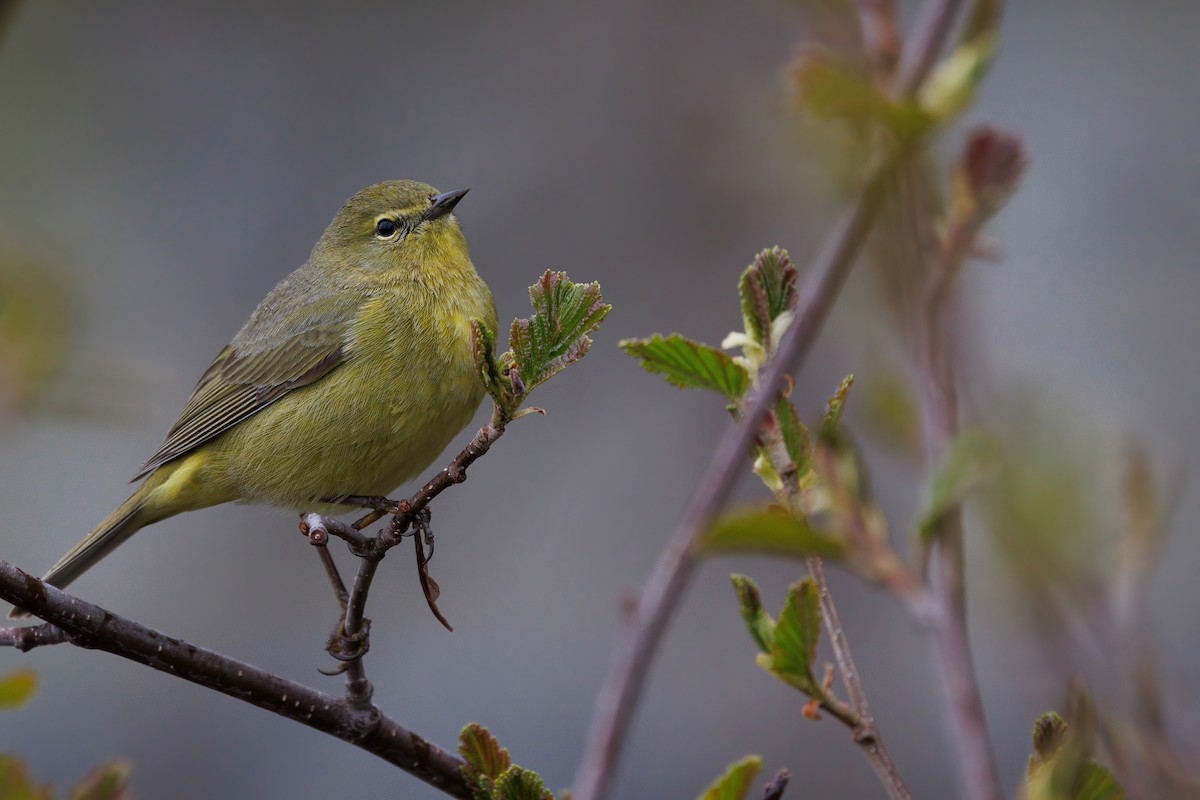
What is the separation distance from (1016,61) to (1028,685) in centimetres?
663

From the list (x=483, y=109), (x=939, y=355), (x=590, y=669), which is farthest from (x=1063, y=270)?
(x=939, y=355)

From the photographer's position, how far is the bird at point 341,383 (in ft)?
13.5

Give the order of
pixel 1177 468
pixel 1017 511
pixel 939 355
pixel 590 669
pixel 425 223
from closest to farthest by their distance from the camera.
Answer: pixel 939 355 < pixel 1177 468 < pixel 1017 511 < pixel 425 223 < pixel 590 669

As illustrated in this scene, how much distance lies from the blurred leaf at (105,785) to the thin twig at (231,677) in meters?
0.20

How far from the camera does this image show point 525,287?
7.41m

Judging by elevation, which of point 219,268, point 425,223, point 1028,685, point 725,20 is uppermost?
point 725,20

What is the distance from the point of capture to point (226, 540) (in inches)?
280

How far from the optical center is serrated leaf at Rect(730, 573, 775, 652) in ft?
5.09

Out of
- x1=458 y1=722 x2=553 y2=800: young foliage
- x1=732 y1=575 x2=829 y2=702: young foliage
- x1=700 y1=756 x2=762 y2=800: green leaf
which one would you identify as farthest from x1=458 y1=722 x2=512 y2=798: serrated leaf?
x1=732 y1=575 x2=829 y2=702: young foliage

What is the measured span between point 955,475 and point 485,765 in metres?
0.99

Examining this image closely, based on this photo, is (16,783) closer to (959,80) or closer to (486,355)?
(486,355)

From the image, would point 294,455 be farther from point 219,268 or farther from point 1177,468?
point 219,268

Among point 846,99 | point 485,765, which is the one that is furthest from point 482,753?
point 846,99

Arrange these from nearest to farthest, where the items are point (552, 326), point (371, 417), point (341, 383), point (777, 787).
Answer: point (777, 787) < point (552, 326) < point (371, 417) < point (341, 383)
